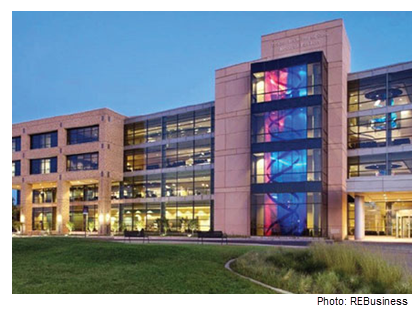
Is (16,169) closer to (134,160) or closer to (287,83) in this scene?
(134,160)

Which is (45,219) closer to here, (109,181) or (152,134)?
(109,181)

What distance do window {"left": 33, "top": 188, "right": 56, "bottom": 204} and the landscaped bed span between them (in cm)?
4552

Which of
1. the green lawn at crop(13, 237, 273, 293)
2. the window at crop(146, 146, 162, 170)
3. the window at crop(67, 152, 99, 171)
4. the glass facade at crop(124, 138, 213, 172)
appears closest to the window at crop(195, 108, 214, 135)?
the glass facade at crop(124, 138, 213, 172)

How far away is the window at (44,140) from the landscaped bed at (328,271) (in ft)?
138

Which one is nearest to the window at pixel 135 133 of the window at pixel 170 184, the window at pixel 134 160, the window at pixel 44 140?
the window at pixel 134 160

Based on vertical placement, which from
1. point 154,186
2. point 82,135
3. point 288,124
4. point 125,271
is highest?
point 82,135

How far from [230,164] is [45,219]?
29970mm

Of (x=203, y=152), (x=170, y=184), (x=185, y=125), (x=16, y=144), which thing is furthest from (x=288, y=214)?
(x=16, y=144)

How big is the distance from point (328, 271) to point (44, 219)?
48.8m

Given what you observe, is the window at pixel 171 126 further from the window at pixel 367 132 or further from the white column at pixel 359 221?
the white column at pixel 359 221

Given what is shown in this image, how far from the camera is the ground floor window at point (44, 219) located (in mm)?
54656

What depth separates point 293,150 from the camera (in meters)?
33.8

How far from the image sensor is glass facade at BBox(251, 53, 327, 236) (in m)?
33.1
